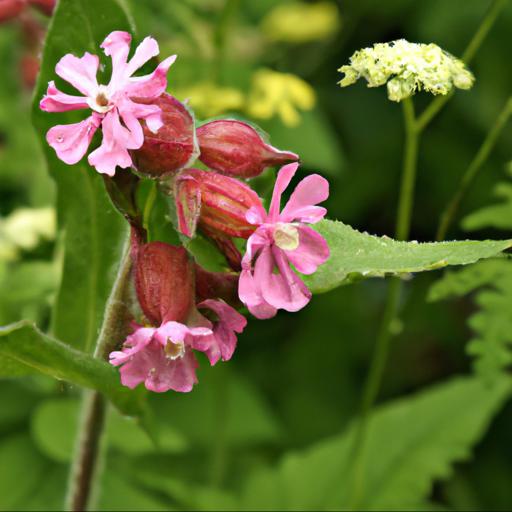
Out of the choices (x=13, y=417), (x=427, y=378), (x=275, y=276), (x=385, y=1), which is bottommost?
(x=275, y=276)

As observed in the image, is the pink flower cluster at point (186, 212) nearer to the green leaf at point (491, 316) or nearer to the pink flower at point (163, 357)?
the pink flower at point (163, 357)

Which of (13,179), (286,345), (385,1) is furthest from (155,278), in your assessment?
(385,1)

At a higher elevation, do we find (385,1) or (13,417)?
(385,1)

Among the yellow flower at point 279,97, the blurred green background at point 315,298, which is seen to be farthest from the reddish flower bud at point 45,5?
the yellow flower at point 279,97

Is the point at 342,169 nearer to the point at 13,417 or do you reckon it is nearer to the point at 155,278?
the point at 13,417

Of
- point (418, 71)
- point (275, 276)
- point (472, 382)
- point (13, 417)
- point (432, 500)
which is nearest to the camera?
point (275, 276)

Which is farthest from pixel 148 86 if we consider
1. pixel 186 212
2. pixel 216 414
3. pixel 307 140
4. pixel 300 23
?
pixel 300 23

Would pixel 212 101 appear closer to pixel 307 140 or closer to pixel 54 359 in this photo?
pixel 307 140
